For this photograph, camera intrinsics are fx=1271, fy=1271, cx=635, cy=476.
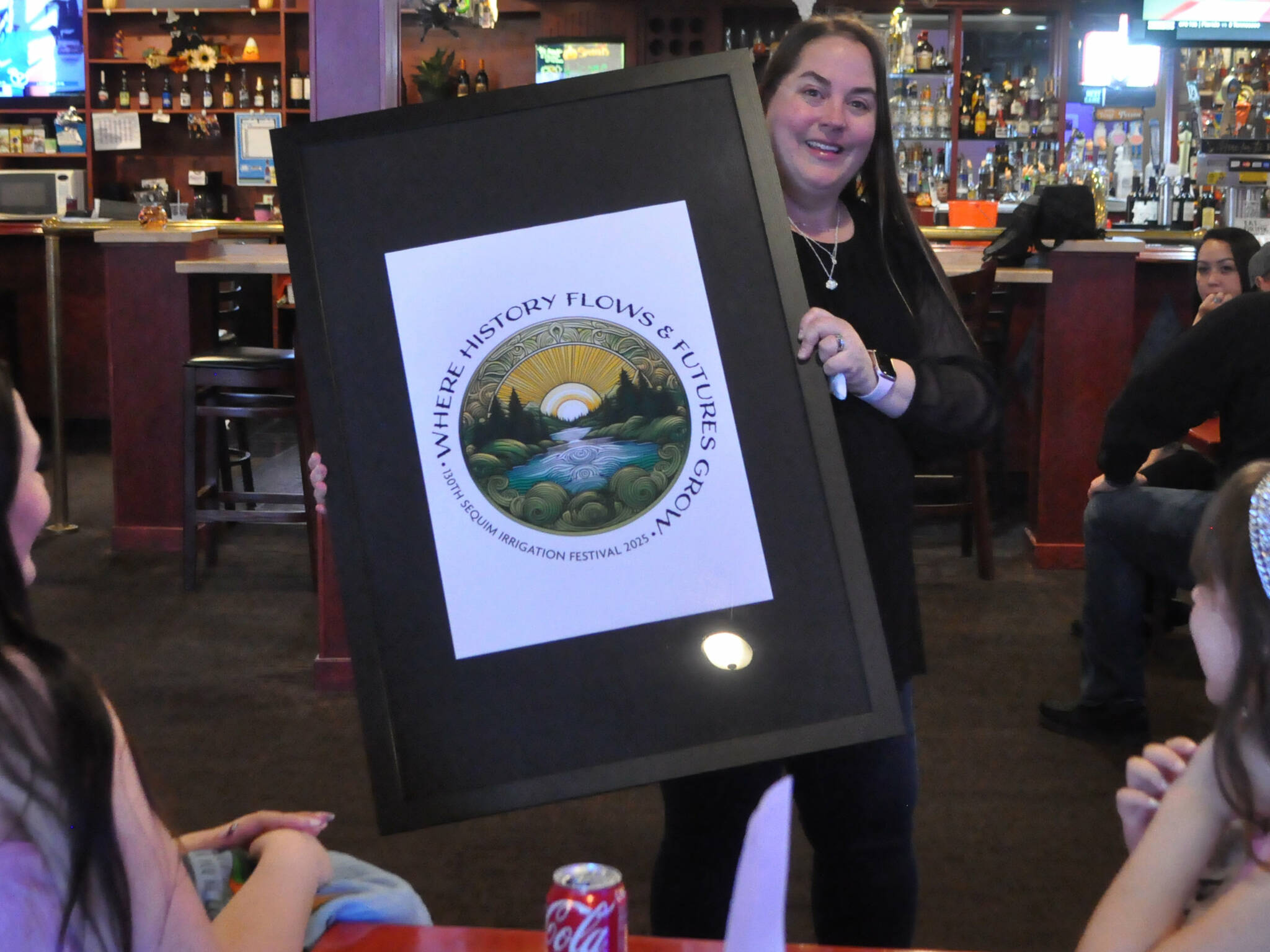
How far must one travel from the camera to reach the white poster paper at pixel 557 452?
1.04 meters

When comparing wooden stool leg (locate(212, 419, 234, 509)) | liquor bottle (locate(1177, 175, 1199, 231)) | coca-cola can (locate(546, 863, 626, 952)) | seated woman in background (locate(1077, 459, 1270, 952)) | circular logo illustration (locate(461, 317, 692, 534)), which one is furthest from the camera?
liquor bottle (locate(1177, 175, 1199, 231))

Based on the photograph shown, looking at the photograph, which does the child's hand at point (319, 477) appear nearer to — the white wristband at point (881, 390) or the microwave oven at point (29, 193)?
the white wristband at point (881, 390)

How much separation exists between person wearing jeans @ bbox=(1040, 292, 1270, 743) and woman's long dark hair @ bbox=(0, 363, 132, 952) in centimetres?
237

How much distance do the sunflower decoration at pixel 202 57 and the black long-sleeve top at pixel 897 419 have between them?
777cm

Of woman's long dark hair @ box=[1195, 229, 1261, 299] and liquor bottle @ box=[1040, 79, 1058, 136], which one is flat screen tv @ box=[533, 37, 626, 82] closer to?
liquor bottle @ box=[1040, 79, 1058, 136]

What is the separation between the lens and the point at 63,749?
0.84m

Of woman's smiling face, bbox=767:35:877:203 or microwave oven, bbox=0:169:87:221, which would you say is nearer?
woman's smiling face, bbox=767:35:877:203

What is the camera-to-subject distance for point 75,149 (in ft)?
27.9

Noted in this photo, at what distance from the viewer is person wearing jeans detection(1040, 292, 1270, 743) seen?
8.64ft

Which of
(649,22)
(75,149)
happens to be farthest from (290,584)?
(75,149)

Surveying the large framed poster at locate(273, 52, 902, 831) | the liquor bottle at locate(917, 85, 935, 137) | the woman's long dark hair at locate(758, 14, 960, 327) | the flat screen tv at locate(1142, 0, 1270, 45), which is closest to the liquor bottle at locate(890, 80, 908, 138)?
the liquor bottle at locate(917, 85, 935, 137)

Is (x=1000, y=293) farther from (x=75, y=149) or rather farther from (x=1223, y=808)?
(x=75, y=149)

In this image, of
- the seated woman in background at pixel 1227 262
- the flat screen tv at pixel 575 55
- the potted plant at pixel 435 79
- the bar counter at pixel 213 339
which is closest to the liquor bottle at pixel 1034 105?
the flat screen tv at pixel 575 55

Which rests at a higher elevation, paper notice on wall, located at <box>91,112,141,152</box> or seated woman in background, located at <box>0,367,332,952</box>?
paper notice on wall, located at <box>91,112,141,152</box>
